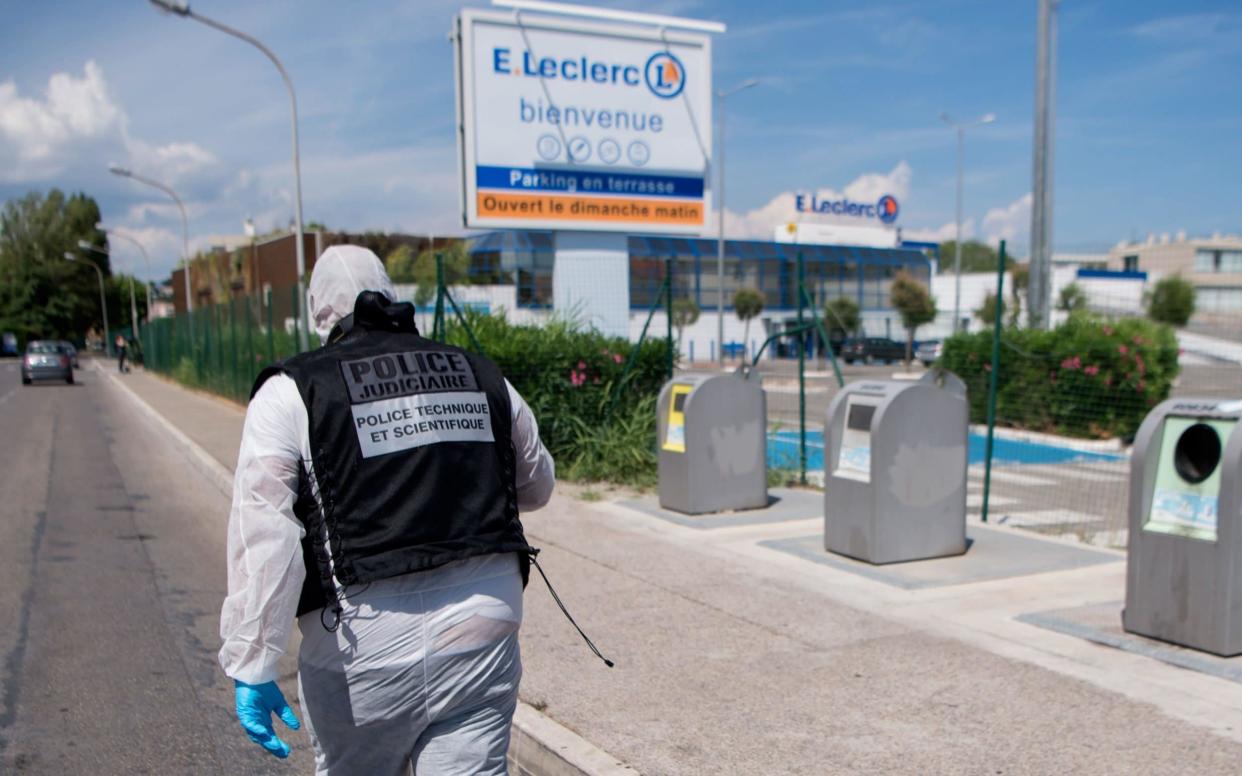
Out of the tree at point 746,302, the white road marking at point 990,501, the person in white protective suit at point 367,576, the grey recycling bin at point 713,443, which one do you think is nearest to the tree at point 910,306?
the tree at point 746,302

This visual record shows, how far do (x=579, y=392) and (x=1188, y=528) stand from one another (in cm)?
724

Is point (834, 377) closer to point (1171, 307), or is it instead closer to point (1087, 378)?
point (1087, 378)

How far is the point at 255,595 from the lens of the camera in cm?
219

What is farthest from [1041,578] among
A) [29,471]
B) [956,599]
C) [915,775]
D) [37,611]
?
[29,471]

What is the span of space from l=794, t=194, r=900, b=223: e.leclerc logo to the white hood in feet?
202

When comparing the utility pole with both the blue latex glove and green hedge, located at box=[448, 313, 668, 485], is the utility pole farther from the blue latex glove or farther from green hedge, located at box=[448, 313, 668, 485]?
the blue latex glove

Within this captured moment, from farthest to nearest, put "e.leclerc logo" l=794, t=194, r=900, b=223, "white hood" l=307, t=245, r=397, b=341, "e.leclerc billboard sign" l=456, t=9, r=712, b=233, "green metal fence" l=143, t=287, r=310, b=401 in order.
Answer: "e.leclerc logo" l=794, t=194, r=900, b=223
"green metal fence" l=143, t=287, r=310, b=401
"e.leclerc billboard sign" l=456, t=9, r=712, b=233
"white hood" l=307, t=245, r=397, b=341

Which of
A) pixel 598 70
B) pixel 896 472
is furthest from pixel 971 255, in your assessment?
pixel 896 472

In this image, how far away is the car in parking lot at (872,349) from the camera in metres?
33.9

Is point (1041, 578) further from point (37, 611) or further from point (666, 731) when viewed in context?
point (37, 611)

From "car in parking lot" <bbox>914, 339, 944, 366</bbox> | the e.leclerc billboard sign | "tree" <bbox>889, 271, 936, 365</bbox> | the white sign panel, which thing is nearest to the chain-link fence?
the e.leclerc billboard sign

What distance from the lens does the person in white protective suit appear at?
2.20 m

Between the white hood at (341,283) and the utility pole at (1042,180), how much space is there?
15.8m

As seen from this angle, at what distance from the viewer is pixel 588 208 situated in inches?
572
